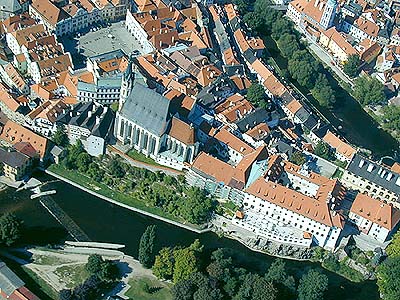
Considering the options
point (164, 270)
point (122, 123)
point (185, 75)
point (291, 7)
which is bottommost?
point (164, 270)

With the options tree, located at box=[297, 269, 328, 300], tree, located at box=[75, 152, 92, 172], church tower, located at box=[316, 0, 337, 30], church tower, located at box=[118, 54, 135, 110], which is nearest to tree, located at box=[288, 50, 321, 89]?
church tower, located at box=[316, 0, 337, 30]

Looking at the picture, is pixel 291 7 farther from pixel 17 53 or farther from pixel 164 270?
pixel 164 270

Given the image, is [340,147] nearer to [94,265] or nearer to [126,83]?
[126,83]

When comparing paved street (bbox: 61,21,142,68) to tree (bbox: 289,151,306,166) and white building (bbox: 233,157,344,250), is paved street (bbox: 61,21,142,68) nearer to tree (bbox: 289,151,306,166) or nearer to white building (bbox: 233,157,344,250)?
tree (bbox: 289,151,306,166)

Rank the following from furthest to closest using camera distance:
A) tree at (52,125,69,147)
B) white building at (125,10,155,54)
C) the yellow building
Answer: white building at (125,10,155,54)
tree at (52,125,69,147)
the yellow building

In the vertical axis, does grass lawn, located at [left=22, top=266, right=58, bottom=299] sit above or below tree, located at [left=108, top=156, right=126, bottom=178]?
below

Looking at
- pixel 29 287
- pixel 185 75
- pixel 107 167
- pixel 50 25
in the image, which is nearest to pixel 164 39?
pixel 185 75

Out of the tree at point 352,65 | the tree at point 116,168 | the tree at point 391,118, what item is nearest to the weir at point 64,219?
the tree at point 116,168

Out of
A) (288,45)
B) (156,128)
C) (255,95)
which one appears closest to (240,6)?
(288,45)
